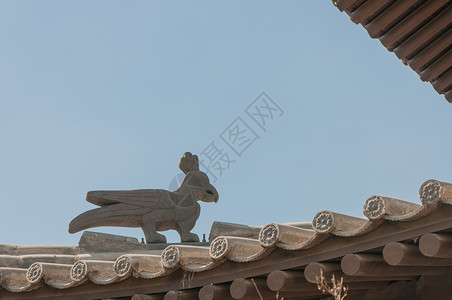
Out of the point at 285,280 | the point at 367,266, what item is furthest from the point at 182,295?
the point at 367,266

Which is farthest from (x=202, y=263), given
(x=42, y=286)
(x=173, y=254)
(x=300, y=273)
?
(x=42, y=286)

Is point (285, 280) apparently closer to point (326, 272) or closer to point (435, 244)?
point (326, 272)

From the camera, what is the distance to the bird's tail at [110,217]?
8.61 metres

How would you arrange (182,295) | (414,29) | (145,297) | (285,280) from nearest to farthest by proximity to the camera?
1. (414,29)
2. (285,280)
3. (182,295)
4. (145,297)

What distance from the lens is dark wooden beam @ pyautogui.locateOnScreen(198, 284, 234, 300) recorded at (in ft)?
19.2

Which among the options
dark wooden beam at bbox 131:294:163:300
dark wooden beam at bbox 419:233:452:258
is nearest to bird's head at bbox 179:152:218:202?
dark wooden beam at bbox 131:294:163:300

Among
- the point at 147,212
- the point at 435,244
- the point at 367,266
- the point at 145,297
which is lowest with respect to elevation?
the point at 435,244

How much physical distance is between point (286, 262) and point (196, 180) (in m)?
3.95

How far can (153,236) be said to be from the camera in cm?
866

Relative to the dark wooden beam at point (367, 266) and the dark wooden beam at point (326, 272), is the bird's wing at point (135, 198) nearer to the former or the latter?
the dark wooden beam at point (326, 272)

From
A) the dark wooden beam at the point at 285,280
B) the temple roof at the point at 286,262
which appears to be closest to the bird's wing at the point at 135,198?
the temple roof at the point at 286,262

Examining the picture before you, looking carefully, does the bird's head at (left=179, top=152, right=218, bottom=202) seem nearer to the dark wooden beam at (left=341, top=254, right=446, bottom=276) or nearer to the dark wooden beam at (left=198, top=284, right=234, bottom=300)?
the dark wooden beam at (left=198, top=284, right=234, bottom=300)

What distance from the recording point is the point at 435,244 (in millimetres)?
4855

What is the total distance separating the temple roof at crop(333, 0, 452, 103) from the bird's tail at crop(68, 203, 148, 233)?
5169 millimetres
